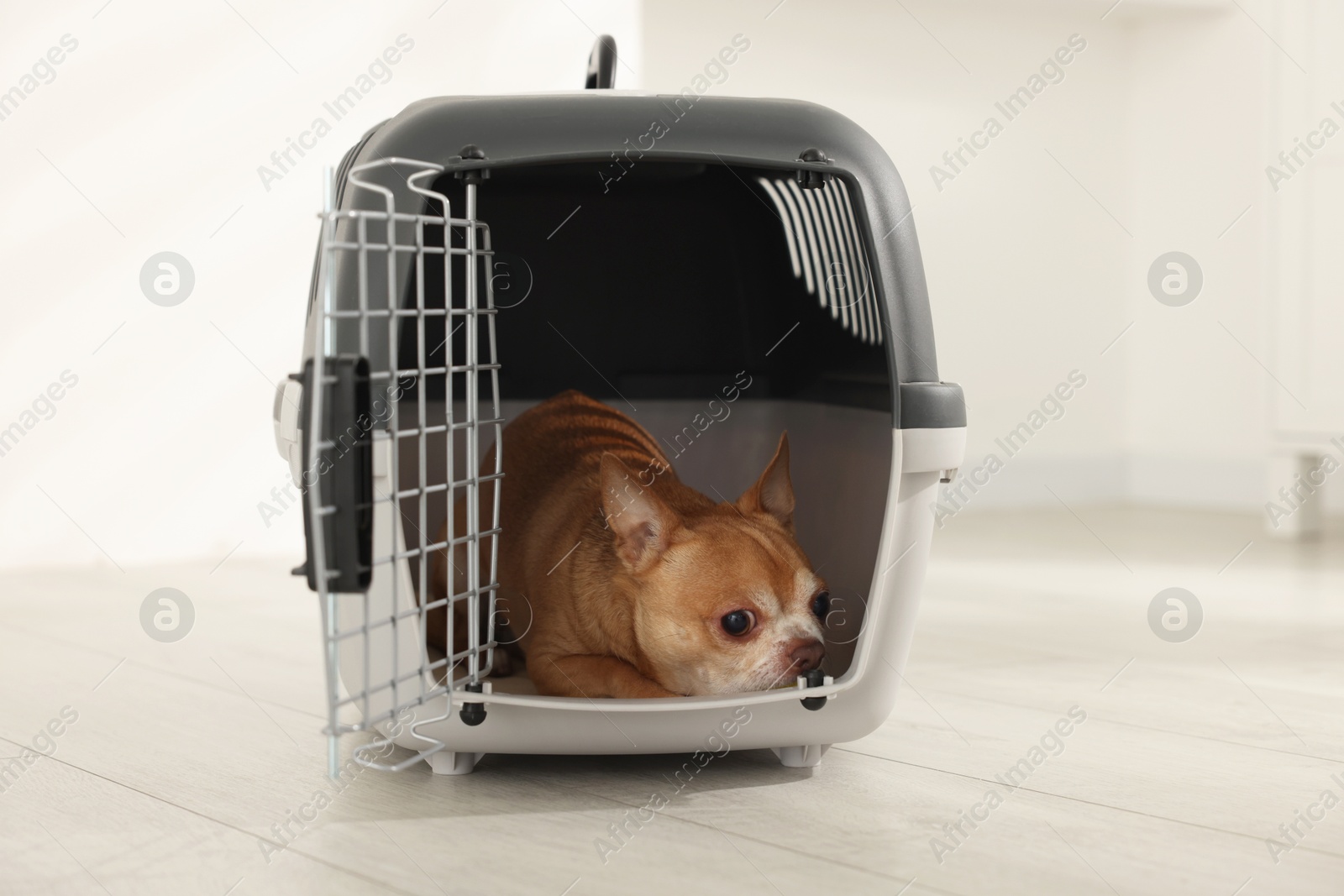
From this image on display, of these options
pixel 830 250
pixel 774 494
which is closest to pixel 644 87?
pixel 830 250

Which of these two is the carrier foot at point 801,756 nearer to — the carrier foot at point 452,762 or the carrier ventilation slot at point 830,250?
the carrier foot at point 452,762

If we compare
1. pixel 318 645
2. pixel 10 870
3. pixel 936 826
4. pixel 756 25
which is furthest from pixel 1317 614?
pixel 756 25

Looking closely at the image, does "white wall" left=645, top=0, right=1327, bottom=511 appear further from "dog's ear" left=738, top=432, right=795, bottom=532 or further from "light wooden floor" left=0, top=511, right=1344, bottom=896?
"dog's ear" left=738, top=432, right=795, bottom=532

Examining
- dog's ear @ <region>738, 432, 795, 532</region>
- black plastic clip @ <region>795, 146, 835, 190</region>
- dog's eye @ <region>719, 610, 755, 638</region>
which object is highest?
black plastic clip @ <region>795, 146, 835, 190</region>

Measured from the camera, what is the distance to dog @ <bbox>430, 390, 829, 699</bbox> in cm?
145

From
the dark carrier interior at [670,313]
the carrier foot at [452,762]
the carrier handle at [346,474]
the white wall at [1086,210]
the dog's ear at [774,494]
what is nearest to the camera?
the carrier handle at [346,474]

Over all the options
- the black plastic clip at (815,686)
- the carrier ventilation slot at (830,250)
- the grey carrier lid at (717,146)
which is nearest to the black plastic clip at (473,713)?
the black plastic clip at (815,686)

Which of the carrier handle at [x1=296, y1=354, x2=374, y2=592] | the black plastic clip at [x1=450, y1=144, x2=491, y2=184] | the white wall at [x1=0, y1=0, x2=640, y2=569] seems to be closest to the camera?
the carrier handle at [x1=296, y1=354, x2=374, y2=592]

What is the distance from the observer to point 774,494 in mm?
1642

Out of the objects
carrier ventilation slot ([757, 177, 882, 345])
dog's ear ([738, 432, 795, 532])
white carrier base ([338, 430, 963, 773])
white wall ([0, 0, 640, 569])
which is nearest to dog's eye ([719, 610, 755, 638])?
white carrier base ([338, 430, 963, 773])

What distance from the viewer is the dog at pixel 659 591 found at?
4.75 feet

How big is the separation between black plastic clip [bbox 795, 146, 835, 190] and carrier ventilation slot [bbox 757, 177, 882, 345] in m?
0.05

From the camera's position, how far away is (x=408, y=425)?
77.9 inches

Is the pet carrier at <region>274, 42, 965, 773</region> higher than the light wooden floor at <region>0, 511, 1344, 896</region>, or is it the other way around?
the pet carrier at <region>274, 42, 965, 773</region>
